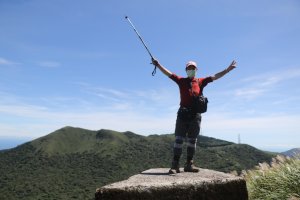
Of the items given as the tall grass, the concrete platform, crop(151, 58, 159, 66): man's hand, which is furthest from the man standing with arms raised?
the tall grass

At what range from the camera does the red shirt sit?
9.13m

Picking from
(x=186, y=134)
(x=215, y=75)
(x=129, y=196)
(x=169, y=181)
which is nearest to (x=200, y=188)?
(x=169, y=181)

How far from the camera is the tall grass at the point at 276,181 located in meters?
8.30

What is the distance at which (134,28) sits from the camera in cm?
1002

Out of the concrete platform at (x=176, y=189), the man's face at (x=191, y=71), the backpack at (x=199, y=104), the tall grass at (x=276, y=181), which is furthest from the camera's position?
the man's face at (x=191, y=71)

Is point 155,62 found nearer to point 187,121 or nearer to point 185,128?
point 187,121

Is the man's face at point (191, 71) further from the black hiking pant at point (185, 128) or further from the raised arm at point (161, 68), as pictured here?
the black hiking pant at point (185, 128)

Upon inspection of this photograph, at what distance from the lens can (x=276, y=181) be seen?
8.93 metres

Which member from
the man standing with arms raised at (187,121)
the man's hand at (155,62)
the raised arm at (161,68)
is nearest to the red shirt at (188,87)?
the man standing with arms raised at (187,121)

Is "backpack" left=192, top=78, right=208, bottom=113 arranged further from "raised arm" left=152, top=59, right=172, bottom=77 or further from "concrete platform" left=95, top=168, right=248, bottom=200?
"concrete platform" left=95, top=168, right=248, bottom=200

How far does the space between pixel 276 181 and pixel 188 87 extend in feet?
10.0

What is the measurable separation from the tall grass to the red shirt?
2722mm

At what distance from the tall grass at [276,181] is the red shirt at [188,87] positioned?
2.72m

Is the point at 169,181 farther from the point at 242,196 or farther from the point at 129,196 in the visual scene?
the point at 242,196
